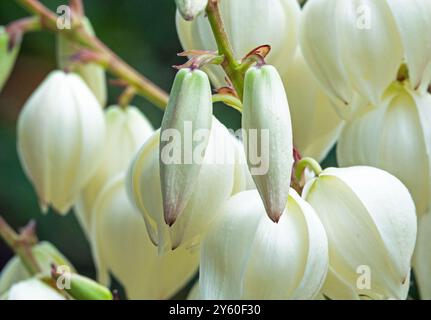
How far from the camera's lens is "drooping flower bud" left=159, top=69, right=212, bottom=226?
41 cm

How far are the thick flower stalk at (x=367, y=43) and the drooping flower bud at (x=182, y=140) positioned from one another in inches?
4.4

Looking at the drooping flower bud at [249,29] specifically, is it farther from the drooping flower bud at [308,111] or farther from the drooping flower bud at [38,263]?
the drooping flower bud at [38,263]

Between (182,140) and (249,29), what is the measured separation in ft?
0.41

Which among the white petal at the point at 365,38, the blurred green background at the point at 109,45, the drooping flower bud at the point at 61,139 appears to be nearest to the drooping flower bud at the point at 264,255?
the white petal at the point at 365,38

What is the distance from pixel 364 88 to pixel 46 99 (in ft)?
0.80

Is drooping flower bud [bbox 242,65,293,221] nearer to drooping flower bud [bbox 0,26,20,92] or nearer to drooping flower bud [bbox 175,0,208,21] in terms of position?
drooping flower bud [bbox 175,0,208,21]

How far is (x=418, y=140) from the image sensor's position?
0.52 metres

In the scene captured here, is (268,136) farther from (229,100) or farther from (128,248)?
(128,248)

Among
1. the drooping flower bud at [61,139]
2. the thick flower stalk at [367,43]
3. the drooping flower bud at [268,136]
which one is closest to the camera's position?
the drooping flower bud at [268,136]

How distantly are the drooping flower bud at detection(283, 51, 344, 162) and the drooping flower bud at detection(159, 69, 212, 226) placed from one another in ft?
0.45

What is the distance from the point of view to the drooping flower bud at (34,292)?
558 mm

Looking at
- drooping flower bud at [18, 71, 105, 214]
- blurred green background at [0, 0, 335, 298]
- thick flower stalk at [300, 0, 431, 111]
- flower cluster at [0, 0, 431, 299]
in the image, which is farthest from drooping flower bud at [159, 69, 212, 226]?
blurred green background at [0, 0, 335, 298]

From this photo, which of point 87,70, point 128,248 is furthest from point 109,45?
point 128,248

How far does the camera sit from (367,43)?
509 millimetres
